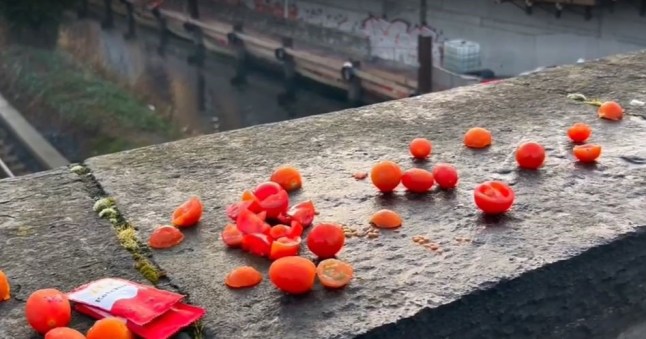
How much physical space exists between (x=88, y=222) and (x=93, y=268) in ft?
0.88

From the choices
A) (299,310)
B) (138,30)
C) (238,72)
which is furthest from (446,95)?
(138,30)

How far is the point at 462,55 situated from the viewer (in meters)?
21.0

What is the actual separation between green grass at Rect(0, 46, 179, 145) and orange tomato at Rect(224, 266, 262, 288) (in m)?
17.7

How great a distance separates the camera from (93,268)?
193 centimetres

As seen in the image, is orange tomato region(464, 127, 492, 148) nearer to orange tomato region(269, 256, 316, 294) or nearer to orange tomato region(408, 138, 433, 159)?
orange tomato region(408, 138, 433, 159)

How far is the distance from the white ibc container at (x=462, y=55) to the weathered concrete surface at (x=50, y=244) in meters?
19.3

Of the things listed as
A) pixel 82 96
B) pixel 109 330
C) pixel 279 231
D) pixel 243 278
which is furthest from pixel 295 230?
pixel 82 96

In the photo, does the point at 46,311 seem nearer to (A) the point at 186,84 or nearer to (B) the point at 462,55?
(B) the point at 462,55

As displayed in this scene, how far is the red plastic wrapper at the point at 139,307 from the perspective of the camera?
1633 millimetres

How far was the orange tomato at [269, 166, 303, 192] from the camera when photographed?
232 centimetres

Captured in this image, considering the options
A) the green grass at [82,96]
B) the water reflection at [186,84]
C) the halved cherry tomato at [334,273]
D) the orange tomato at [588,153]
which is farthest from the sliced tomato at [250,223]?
the water reflection at [186,84]

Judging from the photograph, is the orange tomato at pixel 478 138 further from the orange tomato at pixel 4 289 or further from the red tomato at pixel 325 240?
the orange tomato at pixel 4 289

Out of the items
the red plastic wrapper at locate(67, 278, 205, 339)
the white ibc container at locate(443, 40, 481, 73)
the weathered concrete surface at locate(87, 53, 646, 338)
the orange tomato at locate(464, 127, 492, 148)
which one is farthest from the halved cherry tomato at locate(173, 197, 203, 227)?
the white ibc container at locate(443, 40, 481, 73)

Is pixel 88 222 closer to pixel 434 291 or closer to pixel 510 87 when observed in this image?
pixel 434 291
